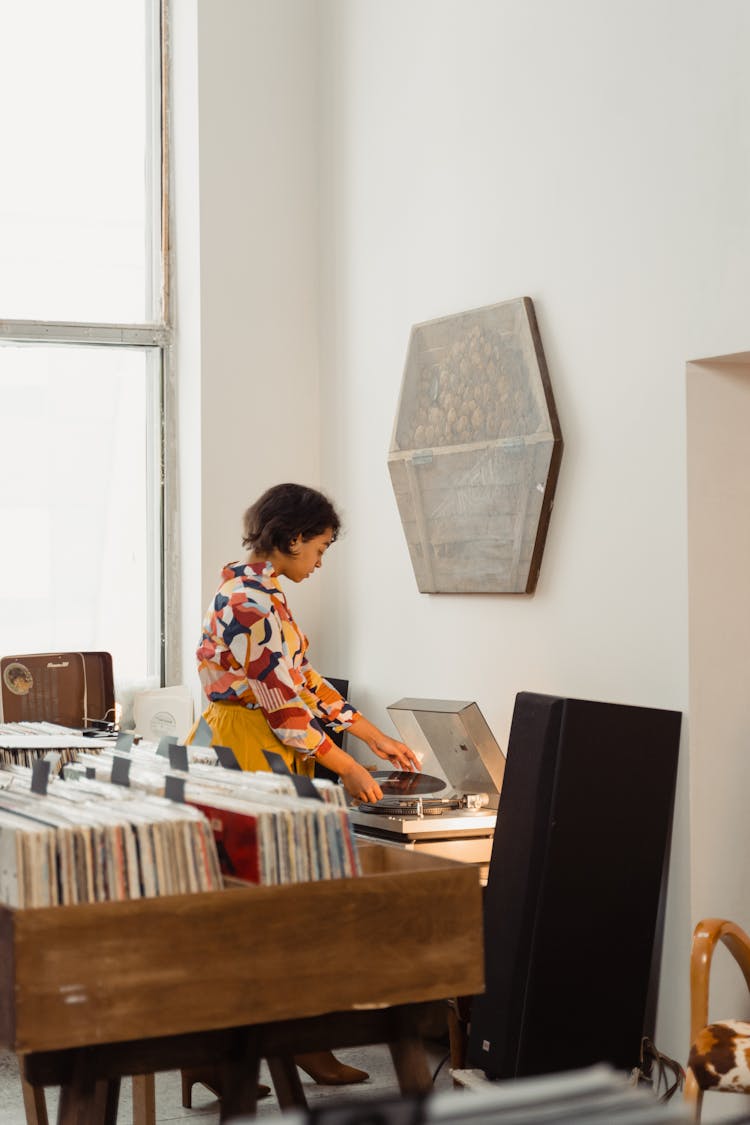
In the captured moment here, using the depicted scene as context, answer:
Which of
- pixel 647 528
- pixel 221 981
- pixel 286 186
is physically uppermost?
pixel 286 186

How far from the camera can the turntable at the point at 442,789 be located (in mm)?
4094

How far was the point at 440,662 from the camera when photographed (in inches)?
193

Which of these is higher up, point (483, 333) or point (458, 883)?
point (483, 333)

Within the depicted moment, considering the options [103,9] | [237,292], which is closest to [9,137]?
[103,9]

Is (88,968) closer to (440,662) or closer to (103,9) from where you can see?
(440,662)

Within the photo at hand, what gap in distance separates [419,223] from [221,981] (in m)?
3.56

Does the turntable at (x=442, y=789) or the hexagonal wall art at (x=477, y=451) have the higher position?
the hexagonal wall art at (x=477, y=451)

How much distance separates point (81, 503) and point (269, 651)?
103 inches

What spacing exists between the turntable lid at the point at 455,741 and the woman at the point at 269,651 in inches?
20.4

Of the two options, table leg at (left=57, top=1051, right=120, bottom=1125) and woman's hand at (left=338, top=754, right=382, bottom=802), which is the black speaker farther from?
table leg at (left=57, top=1051, right=120, bottom=1125)

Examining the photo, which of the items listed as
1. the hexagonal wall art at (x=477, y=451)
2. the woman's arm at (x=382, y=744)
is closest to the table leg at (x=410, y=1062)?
the woman's arm at (x=382, y=744)

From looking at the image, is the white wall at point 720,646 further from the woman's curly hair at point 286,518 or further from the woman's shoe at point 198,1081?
the woman's shoe at point 198,1081

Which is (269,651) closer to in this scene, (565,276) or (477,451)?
(477,451)

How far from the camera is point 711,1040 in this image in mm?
3033
